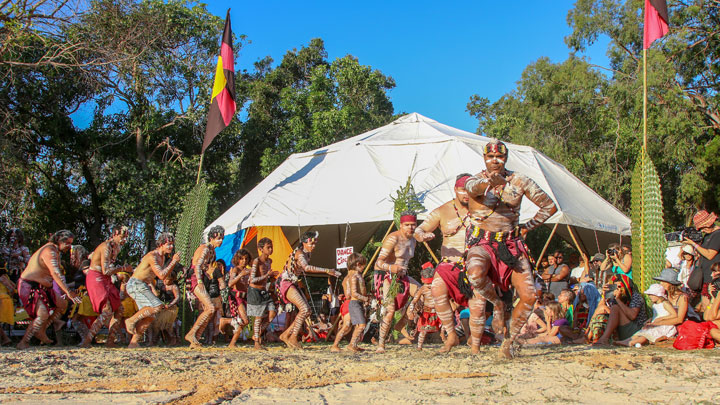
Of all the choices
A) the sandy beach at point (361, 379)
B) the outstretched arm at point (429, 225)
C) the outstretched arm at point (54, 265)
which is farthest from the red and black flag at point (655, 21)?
the outstretched arm at point (54, 265)

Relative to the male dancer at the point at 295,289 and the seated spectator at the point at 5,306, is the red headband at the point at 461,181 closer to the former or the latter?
the male dancer at the point at 295,289

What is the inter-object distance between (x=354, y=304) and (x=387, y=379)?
3370 millimetres

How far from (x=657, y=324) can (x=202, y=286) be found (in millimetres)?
5774

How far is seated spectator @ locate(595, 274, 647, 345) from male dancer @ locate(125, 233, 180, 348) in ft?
18.7

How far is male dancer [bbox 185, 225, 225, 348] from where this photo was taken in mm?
8438

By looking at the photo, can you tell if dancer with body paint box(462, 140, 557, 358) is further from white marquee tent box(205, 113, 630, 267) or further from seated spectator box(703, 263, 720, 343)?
white marquee tent box(205, 113, 630, 267)

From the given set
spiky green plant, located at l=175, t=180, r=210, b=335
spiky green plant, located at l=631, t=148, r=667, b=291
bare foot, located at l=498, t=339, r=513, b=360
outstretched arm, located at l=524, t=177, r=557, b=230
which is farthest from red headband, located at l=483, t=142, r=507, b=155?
spiky green plant, located at l=175, t=180, r=210, b=335

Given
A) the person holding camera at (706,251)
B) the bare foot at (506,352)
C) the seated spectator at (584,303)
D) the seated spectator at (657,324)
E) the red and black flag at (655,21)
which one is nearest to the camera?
the bare foot at (506,352)

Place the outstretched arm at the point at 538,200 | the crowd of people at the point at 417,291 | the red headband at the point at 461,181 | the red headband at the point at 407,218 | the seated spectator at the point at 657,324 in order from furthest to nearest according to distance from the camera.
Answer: the red headband at the point at 407,218
the seated spectator at the point at 657,324
the red headband at the point at 461,181
the crowd of people at the point at 417,291
the outstretched arm at the point at 538,200

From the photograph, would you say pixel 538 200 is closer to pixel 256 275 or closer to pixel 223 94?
pixel 256 275

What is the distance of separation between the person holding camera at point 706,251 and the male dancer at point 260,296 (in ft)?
18.3

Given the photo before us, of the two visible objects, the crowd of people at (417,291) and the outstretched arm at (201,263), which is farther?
the outstretched arm at (201,263)

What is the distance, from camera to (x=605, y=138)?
22.6 meters

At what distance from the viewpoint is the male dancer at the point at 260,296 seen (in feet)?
28.5
